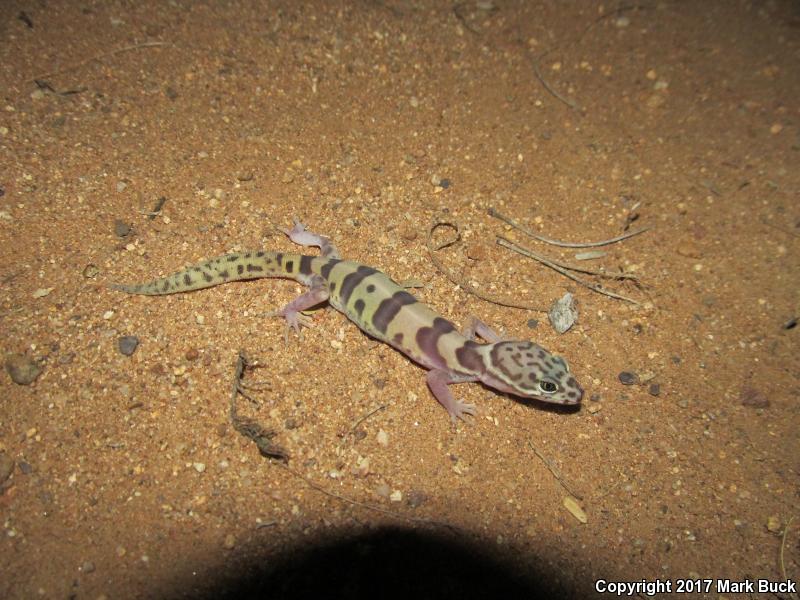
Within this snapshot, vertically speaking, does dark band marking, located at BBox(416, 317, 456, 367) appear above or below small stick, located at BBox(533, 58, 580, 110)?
below

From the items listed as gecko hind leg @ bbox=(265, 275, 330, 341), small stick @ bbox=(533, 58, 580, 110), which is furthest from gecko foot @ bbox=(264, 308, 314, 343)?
small stick @ bbox=(533, 58, 580, 110)

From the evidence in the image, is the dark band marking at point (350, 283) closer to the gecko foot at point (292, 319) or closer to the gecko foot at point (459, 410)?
the gecko foot at point (292, 319)

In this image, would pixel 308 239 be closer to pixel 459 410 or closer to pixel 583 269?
pixel 459 410

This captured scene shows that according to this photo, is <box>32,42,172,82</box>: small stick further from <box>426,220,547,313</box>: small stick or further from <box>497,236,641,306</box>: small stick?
<box>497,236,641,306</box>: small stick

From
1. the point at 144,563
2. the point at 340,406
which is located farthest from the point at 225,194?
the point at 144,563

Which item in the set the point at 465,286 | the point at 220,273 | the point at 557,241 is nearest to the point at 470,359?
the point at 465,286
